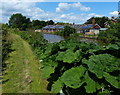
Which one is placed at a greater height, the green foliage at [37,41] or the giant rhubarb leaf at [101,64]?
the giant rhubarb leaf at [101,64]

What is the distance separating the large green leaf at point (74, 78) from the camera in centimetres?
295

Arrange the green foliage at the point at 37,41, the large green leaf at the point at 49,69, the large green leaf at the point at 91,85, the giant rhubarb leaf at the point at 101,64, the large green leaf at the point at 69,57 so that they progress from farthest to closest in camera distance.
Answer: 1. the green foliage at the point at 37,41
2. the large green leaf at the point at 49,69
3. the large green leaf at the point at 69,57
4. the giant rhubarb leaf at the point at 101,64
5. the large green leaf at the point at 91,85

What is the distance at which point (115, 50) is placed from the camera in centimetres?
360

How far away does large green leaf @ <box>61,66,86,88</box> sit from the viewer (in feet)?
9.66

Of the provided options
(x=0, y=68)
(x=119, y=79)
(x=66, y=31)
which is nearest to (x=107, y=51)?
(x=119, y=79)

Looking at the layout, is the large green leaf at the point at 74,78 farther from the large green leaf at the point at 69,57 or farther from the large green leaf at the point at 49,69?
the large green leaf at the point at 49,69

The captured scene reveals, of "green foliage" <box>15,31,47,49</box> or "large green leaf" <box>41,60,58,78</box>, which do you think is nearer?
"large green leaf" <box>41,60,58,78</box>

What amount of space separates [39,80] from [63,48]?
1.70 m

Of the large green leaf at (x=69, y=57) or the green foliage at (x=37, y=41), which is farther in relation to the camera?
the green foliage at (x=37, y=41)

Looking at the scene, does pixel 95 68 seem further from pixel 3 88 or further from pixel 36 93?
pixel 3 88

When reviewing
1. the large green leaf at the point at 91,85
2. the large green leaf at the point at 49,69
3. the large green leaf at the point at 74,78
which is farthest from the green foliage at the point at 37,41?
the large green leaf at the point at 91,85

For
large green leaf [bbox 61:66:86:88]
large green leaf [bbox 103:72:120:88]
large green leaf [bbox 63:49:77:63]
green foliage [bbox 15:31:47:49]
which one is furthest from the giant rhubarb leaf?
green foliage [bbox 15:31:47:49]

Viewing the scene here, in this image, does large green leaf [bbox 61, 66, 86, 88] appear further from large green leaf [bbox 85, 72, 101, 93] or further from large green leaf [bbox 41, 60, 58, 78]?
large green leaf [bbox 41, 60, 58, 78]

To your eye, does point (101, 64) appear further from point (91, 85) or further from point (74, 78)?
point (74, 78)
